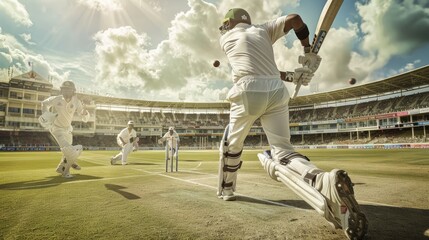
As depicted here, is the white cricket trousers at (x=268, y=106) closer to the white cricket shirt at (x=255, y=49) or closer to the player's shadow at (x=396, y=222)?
the white cricket shirt at (x=255, y=49)

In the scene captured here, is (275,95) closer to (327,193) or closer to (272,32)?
(272,32)

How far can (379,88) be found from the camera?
49562 mm

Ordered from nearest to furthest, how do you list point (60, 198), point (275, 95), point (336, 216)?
point (336, 216)
point (275, 95)
point (60, 198)

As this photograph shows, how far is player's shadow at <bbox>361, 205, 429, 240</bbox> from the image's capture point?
2137mm

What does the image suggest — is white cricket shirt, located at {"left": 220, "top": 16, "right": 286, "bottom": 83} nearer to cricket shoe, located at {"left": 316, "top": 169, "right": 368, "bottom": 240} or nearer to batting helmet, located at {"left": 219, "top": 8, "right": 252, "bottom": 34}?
batting helmet, located at {"left": 219, "top": 8, "right": 252, "bottom": 34}

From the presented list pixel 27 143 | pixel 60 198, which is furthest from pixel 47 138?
pixel 60 198

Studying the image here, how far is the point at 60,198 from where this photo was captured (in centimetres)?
383

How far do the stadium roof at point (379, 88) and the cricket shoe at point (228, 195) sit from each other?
49507 millimetres

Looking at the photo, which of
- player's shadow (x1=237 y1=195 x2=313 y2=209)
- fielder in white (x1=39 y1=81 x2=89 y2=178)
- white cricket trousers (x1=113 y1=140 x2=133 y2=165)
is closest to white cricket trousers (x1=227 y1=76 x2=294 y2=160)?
player's shadow (x1=237 y1=195 x2=313 y2=209)

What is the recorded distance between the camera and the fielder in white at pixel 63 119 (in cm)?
670

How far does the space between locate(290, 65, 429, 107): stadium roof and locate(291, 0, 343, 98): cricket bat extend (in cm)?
4829

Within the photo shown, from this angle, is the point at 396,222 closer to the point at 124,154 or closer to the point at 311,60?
the point at 311,60

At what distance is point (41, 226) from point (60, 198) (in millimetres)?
1548

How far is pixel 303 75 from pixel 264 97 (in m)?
0.76
